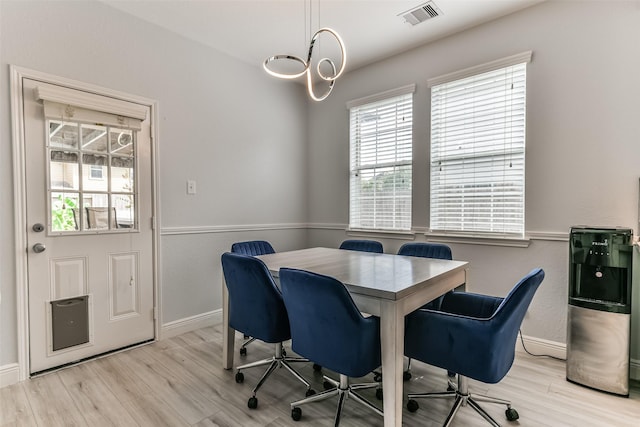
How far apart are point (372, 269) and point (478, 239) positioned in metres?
1.44

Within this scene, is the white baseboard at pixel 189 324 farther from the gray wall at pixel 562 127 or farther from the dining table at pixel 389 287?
the gray wall at pixel 562 127

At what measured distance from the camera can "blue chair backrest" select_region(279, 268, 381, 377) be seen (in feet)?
4.78

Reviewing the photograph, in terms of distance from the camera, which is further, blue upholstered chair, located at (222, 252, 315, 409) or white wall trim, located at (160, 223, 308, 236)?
white wall trim, located at (160, 223, 308, 236)

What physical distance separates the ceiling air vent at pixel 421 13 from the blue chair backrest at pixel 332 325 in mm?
2424

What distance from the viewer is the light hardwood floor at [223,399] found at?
1797 mm

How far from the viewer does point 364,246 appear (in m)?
3.13

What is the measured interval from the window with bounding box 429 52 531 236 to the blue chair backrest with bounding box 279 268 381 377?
188cm

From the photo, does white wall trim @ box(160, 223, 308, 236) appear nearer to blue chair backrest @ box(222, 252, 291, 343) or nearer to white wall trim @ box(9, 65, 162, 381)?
white wall trim @ box(9, 65, 162, 381)

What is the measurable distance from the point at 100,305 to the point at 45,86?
1695 mm

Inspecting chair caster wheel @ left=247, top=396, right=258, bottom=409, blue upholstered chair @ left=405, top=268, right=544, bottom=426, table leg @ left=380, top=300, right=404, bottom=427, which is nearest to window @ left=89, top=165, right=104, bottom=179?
chair caster wheel @ left=247, top=396, right=258, bottom=409

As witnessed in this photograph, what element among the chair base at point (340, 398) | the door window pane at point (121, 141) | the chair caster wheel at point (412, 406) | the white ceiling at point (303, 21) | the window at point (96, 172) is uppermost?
the white ceiling at point (303, 21)

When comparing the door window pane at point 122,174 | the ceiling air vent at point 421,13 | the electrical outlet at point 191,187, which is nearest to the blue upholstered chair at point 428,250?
the ceiling air vent at point 421,13

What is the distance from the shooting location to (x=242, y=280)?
198 cm

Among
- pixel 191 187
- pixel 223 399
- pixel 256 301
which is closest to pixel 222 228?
pixel 191 187
